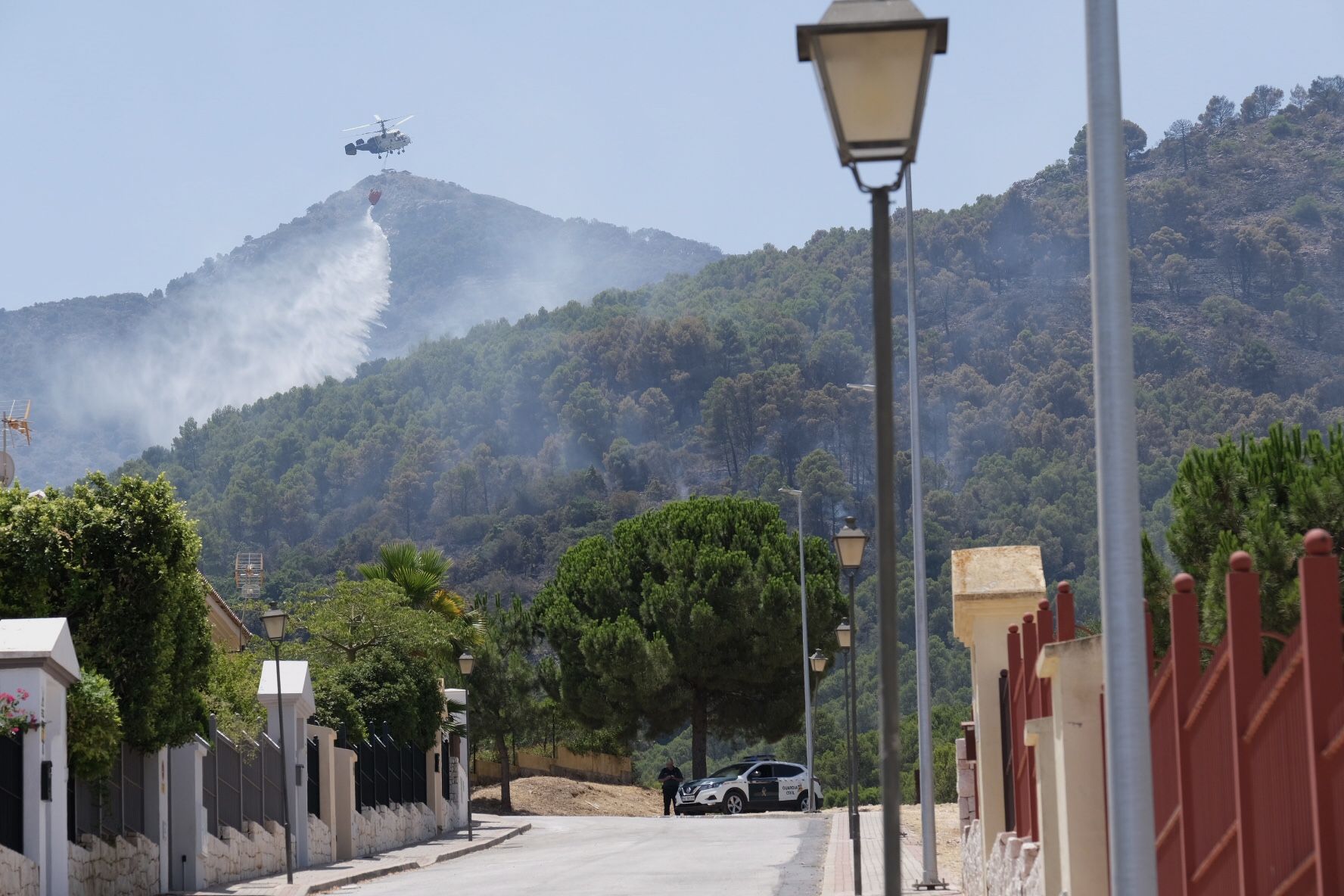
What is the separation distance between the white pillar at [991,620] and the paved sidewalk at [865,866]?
48.8 inches

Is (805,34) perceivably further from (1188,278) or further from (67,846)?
(1188,278)

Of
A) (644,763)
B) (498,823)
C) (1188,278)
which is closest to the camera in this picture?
(498,823)

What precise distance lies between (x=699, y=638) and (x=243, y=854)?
3142 cm

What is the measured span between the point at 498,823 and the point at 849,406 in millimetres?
133228

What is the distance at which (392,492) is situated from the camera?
636 ft

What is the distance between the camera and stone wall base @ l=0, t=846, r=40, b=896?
1689cm

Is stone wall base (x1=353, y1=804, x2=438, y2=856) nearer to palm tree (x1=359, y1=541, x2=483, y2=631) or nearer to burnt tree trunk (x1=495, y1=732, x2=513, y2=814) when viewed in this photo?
palm tree (x1=359, y1=541, x2=483, y2=631)

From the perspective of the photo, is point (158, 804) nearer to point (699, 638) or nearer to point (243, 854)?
point (243, 854)

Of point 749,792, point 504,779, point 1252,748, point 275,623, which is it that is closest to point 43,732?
point 275,623

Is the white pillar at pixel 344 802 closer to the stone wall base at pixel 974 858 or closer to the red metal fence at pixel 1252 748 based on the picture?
the stone wall base at pixel 974 858

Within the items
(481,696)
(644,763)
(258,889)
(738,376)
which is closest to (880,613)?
(258,889)

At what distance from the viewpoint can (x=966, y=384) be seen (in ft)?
537

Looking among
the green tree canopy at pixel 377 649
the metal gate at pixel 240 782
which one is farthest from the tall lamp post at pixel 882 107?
the green tree canopy at pixel 377 649

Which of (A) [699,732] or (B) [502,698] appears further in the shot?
(A) [699,732]
